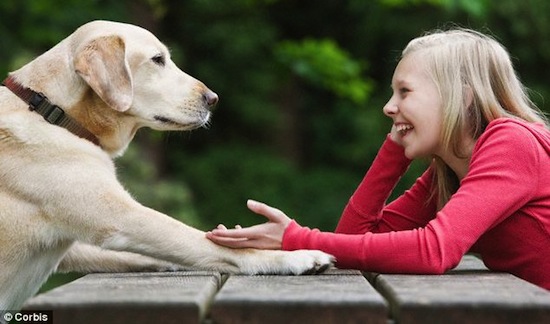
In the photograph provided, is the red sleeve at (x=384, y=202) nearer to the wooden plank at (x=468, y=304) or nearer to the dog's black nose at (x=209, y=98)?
the dog's black nose at (x=209, y=98)

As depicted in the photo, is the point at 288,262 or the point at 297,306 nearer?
the point at 297,306

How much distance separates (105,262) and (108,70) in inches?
26.5

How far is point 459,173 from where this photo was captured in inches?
120

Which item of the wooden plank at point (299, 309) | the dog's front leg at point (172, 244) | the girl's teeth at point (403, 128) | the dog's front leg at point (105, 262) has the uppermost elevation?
the wooden plank at point (299, 309)

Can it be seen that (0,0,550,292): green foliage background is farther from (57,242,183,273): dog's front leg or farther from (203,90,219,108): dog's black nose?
(57,242,183,273): dog's front leg

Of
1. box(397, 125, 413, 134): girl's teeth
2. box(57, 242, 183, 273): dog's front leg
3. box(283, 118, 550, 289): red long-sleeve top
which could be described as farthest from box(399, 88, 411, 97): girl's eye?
box(57, 242, 183, 273): dog's front leg

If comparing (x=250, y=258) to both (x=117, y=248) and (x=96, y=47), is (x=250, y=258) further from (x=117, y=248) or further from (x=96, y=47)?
(x=96, y=47)

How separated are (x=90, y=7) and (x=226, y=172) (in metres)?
2.98

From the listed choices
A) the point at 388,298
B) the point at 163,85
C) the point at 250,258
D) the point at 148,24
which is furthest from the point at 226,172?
the point at 388,298

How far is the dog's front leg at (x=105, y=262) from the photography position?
3176mm

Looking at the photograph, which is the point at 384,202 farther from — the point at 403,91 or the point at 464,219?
the point at 464,219

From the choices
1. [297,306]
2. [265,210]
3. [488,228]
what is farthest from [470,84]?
[297,306]

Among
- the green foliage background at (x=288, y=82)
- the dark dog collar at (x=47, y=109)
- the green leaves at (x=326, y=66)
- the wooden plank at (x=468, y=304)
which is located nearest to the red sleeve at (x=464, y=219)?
the wooden plank at (x=468, y=304)

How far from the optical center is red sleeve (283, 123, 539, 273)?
2.46 metres
